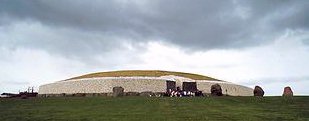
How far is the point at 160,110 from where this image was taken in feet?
85.2

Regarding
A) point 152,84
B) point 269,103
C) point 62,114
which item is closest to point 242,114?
point 269,103

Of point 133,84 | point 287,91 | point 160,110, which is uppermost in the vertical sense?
point 133,84

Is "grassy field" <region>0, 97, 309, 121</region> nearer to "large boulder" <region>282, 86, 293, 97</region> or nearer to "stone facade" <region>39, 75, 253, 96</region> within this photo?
"large boulder" <region>282, 86, 293, 97</region>

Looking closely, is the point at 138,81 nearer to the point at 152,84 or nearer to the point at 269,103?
the point at 152,84

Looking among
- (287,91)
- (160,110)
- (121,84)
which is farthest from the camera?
(121,84)

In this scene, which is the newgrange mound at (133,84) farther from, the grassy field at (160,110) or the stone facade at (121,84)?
the grassy field at (160,110)

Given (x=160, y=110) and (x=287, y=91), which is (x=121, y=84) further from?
(x=160, y=110)

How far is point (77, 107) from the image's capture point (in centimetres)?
2852

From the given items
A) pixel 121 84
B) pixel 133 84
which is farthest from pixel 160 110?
pixel 121 84

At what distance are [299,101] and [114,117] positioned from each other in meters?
14.8

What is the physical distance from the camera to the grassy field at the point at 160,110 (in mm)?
23234

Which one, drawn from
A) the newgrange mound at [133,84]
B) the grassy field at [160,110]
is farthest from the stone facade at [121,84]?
the grassy field at [160,110]

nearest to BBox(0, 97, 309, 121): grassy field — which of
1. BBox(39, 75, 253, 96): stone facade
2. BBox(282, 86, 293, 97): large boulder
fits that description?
BBox(282, 86, 293, 97): large boulder

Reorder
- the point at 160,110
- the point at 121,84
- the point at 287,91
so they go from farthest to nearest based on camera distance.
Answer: the point at 121,84
the point at 287,91
the point at 160,110
